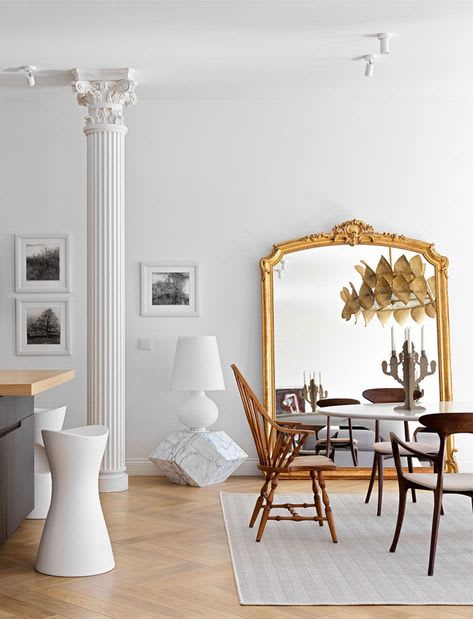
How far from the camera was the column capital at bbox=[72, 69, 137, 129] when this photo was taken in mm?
6586

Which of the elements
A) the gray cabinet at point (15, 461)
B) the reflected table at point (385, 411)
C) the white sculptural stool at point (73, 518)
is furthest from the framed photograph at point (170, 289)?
the white sculptural stool at point (73, 518)

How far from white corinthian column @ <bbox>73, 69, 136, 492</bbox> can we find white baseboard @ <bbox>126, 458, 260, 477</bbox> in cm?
54

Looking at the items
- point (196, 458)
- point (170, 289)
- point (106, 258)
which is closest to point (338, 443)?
point (196, 458)

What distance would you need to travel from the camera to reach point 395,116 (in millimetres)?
7430

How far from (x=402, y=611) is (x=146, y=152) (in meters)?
4.88

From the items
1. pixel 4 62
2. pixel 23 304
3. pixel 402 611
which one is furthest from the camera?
pixel 23 304

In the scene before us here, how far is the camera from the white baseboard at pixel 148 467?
717 centimetres

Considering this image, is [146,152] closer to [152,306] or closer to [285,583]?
[152,306]

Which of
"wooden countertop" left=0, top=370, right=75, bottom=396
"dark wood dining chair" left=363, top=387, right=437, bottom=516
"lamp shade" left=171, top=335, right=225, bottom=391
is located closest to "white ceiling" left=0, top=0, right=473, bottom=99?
"lamp shade" left=171, top=335, right=225, bottom=391

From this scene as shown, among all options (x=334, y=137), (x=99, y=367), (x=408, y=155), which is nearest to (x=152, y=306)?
(x=99, y=367)

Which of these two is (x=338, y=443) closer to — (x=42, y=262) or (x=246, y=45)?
(x=42, y=262)

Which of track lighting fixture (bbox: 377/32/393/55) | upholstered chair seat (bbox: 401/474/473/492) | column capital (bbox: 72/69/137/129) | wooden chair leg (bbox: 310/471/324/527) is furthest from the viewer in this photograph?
column capital (bbox: 72/69/137/129)

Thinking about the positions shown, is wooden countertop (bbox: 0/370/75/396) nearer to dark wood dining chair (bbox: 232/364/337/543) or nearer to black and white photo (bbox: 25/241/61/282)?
dark wood dining chair (bbox: 232/364/337/543)

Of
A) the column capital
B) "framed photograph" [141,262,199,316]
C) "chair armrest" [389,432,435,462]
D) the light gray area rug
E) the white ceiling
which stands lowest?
the light gray area rug
